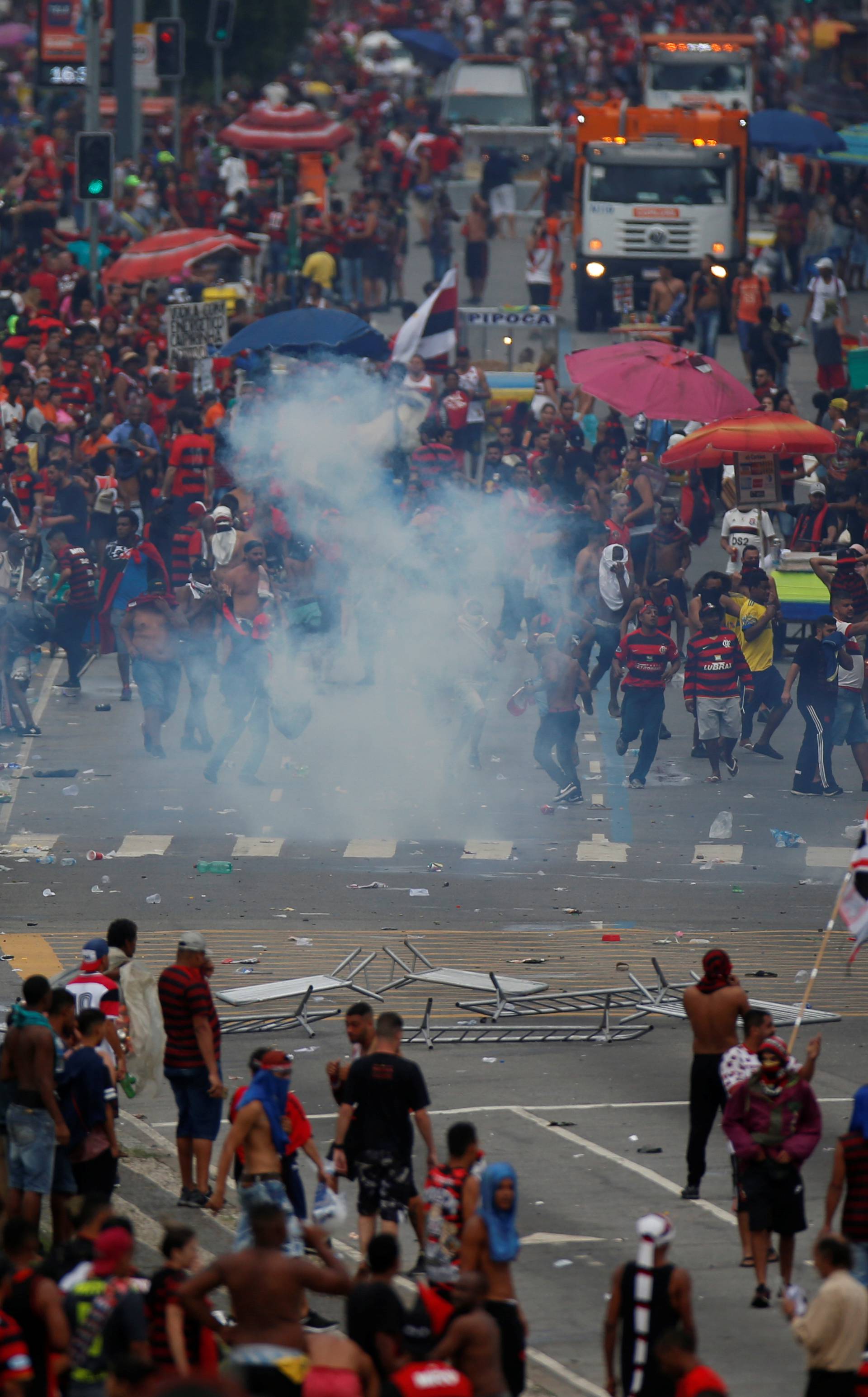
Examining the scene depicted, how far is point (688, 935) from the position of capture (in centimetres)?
1644

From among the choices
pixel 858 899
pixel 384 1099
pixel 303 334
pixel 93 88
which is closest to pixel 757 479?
pixel 303 334

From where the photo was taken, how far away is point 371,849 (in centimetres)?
1862

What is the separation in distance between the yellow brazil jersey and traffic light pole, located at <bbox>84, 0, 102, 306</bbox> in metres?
10.9

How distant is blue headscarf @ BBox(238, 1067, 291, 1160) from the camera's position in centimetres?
1045

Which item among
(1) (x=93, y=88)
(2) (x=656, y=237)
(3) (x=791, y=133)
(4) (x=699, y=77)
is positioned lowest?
(2) (x=656, y=237)

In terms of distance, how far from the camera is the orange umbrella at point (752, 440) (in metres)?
22.1

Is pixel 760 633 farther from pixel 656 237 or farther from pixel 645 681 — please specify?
pixel 656 237

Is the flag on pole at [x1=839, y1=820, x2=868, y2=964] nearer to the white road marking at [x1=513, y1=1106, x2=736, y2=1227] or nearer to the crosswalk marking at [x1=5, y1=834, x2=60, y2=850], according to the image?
the white road marking at [x1=513, y1=1106, x2=736, y2=1227]

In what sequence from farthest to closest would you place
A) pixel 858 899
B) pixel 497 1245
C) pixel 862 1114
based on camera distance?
pixel 858 899 → pixel 862 1114 → pixel 497 1245

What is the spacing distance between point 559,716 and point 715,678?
153 centimetres

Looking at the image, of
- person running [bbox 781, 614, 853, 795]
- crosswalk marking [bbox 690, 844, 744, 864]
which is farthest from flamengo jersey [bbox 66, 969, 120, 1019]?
person running [bbox 781, 614, 853, 795]

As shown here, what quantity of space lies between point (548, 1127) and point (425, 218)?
1169 inches

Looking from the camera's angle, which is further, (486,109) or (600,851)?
(486,109)

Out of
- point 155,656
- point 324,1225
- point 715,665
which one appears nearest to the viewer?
point 324,1225
